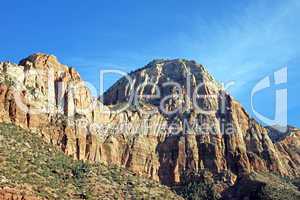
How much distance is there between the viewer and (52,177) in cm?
14025

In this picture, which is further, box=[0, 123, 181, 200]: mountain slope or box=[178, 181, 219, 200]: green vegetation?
box=[178, 181, 219, 200]: green vegetation

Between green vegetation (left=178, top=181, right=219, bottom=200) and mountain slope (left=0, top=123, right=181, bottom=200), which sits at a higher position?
mountain slope (left=0, top=123, right=181, bottom=200)

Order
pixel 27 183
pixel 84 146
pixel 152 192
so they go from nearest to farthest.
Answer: pixel 27 183 → pixel 152 192 → pixel 84 146

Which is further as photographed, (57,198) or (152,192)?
(152,192)

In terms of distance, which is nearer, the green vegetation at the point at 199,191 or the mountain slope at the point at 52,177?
the mountain slope at the point at 52,177

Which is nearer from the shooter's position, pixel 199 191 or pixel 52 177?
pixel 52 177

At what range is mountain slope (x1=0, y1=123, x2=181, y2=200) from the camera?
12753 centimetres

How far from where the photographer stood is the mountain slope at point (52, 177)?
12753 cm

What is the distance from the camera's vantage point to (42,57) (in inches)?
7219

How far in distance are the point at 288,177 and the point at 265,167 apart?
801 centimetres

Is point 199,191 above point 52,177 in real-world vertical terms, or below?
below

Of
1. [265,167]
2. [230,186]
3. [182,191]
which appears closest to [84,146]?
[182,191]

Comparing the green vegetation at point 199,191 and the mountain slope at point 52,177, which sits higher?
the mountain slope at point 52,177

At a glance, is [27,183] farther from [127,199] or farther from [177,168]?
[177,168]
